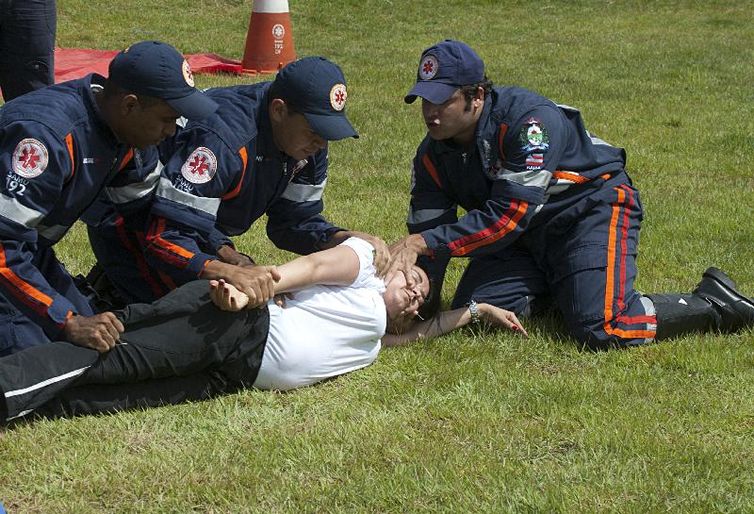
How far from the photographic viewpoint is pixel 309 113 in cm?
464

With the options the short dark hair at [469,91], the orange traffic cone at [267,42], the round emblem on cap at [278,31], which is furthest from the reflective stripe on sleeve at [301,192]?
the round emblem on cap at [278,31]

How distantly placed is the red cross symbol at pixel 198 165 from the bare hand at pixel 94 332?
2.51 feet

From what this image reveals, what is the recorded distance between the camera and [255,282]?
4.27 m

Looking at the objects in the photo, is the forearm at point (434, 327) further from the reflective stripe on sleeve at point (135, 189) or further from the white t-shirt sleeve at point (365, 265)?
the reflective stripe on sleeve at point (135, 189)

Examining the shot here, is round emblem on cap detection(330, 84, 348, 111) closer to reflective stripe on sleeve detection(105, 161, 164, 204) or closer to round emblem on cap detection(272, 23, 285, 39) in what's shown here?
reflective stripe on sleeve detection(105, 161, 164, 204)

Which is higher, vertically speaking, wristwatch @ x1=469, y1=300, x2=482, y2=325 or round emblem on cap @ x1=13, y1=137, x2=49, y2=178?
round emblem on cap @ x1=13, y1=137, x2=49, y2=178

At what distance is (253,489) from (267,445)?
1.19 feet

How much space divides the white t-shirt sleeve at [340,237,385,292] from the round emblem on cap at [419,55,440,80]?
93cm

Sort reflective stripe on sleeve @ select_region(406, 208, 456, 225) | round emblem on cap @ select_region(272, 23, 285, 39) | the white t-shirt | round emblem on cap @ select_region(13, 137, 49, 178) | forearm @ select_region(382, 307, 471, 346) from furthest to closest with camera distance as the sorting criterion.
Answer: round emblem on cap @ select_region(272, 23, 285, 39), reflective stripe on sleeve @ select_region(406, 208, 456, 225), forearm @ select_region(382, 307, 471, 346), the white t-shirt, round emblem on cap @ select_region(13, 137, 49, 178)

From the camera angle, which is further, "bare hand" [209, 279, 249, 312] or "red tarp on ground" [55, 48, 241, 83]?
"red tarp on ground" [55, 48, 241, 83]

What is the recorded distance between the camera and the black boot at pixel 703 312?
5.29 meters

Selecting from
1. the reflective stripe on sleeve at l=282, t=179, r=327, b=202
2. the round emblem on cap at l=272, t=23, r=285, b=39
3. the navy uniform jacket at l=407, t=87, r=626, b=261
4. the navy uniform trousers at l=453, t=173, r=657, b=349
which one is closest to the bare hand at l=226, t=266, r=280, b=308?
the reflective stripe on sleeve at l=282, t=179, r=327, b=202

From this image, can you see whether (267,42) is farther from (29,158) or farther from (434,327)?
(29,158)

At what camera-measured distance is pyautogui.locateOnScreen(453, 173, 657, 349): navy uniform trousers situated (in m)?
5.24
